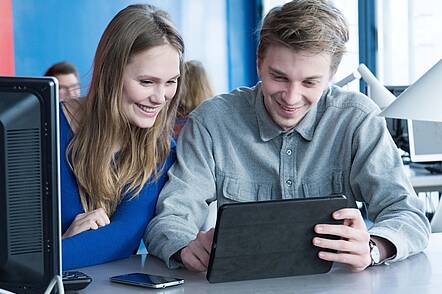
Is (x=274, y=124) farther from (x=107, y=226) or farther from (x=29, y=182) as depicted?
(x=29, y=182)

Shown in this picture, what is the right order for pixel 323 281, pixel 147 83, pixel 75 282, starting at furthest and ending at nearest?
pixel 147 83, pixel 323 281, pixel 75 282

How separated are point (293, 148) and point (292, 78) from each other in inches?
8.6

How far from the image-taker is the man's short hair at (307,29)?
6.45 ft

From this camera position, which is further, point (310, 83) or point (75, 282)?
point (310, 83)

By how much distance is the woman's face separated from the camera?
204cm

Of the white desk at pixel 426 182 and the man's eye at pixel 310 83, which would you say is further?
Answer: the white desk at pixel 426 182

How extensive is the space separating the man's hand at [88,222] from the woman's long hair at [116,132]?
0.08 metres

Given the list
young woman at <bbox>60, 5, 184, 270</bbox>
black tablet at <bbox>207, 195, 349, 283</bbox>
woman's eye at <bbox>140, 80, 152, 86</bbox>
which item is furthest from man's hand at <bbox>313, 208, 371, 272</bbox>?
woman's eye at <bbox>140, 80, 152, 86</bbox>

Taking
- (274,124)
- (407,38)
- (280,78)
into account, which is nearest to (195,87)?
(407,38)

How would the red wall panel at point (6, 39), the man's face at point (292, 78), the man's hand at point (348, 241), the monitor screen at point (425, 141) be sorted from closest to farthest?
Answer: the man's hand at point (348, 241) < the man's face at point (292, 78) < the monitor screen at point (425, 141) < the red wall panel at point (6, 39)

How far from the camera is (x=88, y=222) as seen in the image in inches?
75.2

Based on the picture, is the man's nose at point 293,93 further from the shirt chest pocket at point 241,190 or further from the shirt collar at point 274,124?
the shirt chest pocket at point 241,190

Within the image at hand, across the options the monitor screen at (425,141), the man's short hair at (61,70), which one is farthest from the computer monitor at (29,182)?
the man's short hair at (61,70)

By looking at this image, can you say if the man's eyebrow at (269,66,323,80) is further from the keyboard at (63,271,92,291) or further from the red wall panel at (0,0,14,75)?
the red wall panel at (0,0,14,75)
